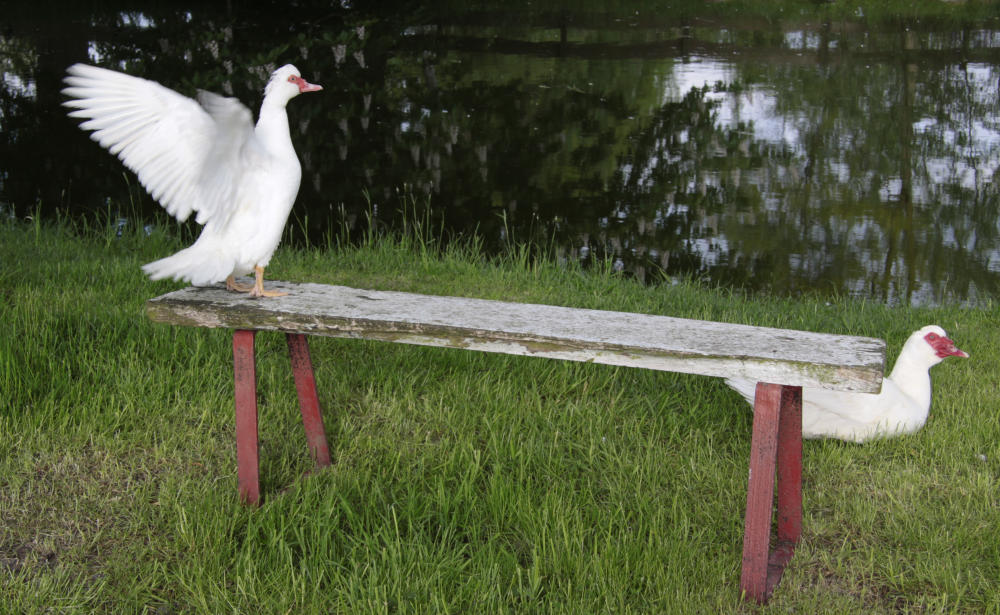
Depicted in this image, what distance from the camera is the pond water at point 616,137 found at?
761cm

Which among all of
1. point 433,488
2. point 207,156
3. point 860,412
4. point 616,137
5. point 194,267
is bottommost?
point 433,488

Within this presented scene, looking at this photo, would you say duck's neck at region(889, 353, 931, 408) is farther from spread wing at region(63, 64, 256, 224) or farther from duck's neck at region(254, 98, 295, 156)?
spread wing at region(63, 64, 256, 224)

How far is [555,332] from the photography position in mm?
2787

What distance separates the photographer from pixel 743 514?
3.27 metres

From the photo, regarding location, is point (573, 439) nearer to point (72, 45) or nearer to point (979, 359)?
point (979, 359)

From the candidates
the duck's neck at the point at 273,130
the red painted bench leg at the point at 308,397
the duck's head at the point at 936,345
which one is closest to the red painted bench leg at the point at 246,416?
the red painted bench leg at the point at 308,397

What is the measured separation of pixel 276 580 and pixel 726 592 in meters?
1.37

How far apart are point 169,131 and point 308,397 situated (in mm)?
1072

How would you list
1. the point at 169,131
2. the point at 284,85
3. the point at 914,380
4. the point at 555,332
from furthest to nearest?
the point at 914,380 < the point at 284,85 < the point at 169,131 < the point at 555,332

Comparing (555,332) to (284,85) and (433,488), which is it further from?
(284,85)

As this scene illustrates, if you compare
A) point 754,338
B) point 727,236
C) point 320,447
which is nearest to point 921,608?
point 754,338

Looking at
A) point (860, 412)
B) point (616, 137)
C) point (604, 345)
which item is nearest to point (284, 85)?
point (604, 345)

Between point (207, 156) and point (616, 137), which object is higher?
point (616, 137)

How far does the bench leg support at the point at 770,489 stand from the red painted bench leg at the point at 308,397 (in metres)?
1.59
